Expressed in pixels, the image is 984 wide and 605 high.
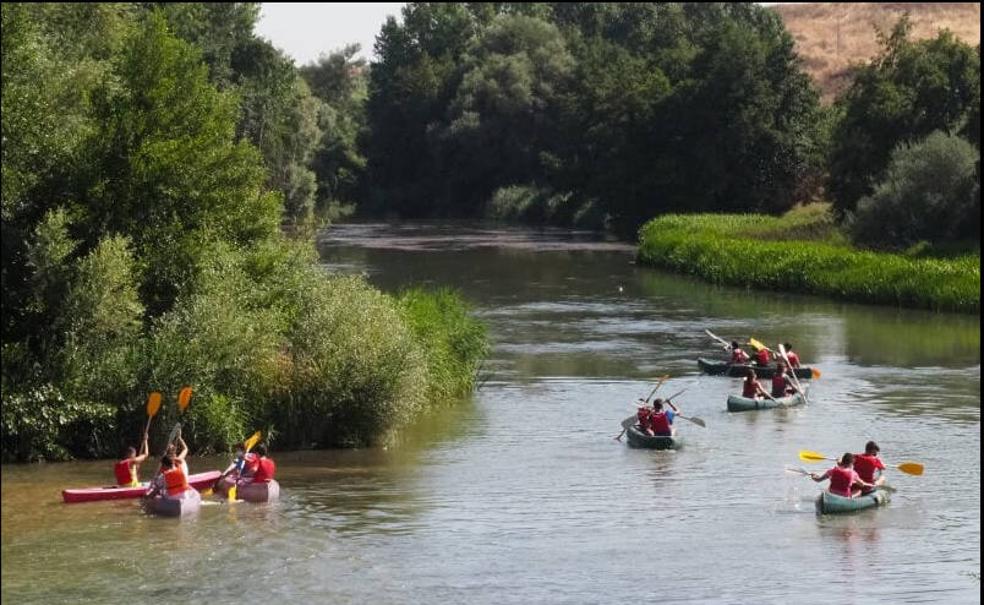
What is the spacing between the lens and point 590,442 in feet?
108

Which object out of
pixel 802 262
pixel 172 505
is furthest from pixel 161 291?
pixel 802 262

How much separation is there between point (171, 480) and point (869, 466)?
12.3 metres

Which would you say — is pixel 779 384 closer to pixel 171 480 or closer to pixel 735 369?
pixel 735 369

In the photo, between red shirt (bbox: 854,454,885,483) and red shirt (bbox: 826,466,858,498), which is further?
red shirt (bbox: 854,454,885,483)

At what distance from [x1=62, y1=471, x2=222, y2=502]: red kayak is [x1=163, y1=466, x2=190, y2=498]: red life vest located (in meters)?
0.80

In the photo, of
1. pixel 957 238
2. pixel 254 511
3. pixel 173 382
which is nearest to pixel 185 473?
pixel 254 511

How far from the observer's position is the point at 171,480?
25516 mm

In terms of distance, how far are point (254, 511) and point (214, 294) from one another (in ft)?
21.5

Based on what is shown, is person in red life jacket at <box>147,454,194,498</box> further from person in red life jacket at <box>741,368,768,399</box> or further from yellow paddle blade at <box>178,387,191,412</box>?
person in red life jacket at <box>741,368,768,399</box>

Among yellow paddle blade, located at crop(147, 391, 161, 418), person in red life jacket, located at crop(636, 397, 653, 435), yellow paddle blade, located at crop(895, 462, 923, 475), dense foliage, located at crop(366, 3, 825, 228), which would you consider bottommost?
yellow paddle blade, located at crop(895, 462, 923, 475)

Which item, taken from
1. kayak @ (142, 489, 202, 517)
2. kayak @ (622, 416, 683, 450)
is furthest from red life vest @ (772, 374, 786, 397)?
kayak @ (142, 489, 202, 517)

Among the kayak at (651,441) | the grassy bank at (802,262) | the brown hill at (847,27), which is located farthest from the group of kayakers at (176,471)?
the brown hill at (847,27)

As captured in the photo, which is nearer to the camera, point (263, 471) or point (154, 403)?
point (263, 471)

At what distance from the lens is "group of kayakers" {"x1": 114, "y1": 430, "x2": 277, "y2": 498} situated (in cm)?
2558
